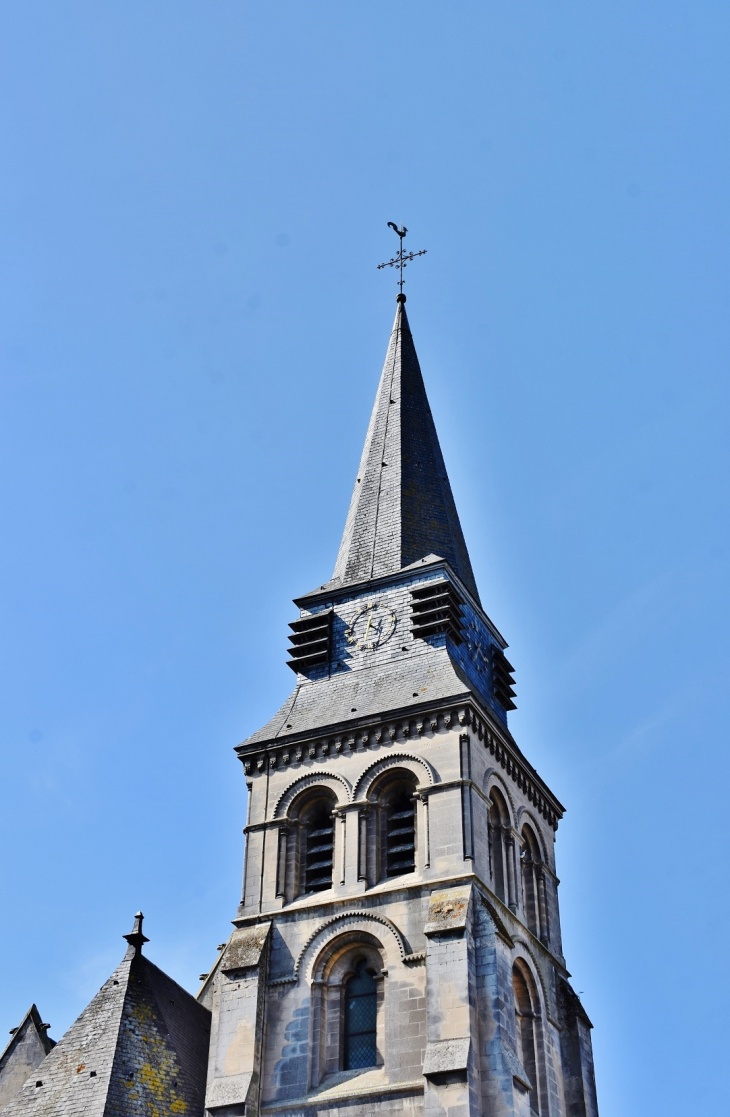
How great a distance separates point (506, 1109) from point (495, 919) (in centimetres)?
331

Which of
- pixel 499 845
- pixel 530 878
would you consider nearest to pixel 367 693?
pixel 499 845

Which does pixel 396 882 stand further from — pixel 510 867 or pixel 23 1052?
pixel 23 1052

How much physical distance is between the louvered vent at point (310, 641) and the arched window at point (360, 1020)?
7064 millimetres

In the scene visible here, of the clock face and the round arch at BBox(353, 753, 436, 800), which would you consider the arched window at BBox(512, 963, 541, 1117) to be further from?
the clock face

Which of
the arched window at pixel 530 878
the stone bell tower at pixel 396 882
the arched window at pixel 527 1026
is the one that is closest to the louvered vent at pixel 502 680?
the stone bell tower at pixel 396 882

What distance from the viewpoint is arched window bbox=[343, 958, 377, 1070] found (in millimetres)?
24469

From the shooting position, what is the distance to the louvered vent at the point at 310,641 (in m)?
30.6

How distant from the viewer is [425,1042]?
2364cm

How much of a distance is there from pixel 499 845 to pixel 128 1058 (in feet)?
25.7

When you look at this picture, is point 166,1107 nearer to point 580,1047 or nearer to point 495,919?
point 495,919

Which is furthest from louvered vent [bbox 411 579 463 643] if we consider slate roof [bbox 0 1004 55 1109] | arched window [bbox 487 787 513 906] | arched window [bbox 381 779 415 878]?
slate roof [bbox 0 1004 55 1109]

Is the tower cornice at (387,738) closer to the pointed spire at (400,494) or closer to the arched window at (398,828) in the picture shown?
the arched window at (398,828)

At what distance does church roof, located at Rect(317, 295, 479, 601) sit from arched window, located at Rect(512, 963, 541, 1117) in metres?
8.84

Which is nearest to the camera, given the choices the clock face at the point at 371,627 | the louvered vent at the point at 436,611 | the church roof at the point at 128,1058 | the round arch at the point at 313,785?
the church roof at the point at 128,1058
